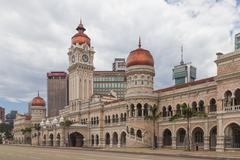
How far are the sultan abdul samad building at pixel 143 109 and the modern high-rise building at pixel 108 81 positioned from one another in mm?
65281

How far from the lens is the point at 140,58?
74.4m

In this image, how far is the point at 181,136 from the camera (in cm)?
6925

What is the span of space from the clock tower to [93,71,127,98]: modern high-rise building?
230 ft

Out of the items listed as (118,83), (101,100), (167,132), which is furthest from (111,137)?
(118,83)

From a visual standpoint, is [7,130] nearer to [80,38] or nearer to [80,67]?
[80,67]

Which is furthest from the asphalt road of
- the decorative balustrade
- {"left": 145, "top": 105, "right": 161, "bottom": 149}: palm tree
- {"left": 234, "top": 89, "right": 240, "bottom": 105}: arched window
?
{"left": 145, "top": 105, "right": 161, "bottom": 149}: palm tree

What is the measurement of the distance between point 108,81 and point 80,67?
77922 mm

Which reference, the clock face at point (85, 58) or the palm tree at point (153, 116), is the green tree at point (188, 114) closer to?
the palm tree at point (153, 116)

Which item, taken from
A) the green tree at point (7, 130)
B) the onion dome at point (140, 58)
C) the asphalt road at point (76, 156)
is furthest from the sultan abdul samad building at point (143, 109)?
the green tree at point (7, 130)

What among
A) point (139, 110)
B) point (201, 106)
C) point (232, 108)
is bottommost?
point (232, 108)

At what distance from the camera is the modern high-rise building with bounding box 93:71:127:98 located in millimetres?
175875

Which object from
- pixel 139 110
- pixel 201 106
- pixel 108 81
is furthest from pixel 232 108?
pixel 108 81

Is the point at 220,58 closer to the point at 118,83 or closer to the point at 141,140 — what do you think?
the point at 141,140

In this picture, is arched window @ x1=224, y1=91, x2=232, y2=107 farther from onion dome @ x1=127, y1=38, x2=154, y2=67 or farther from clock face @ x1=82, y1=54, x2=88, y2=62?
clock face @ x1=82, y1=54, x2=88, y2=62
